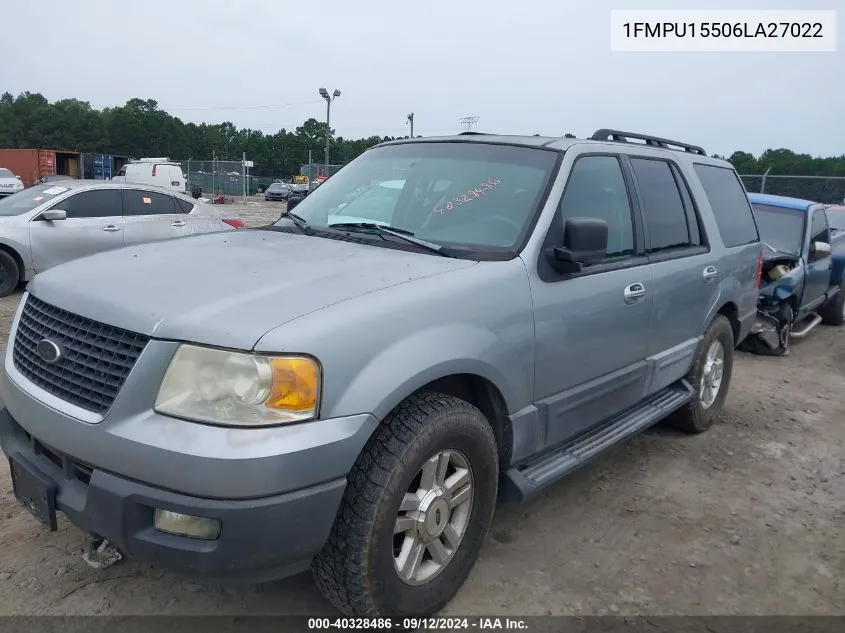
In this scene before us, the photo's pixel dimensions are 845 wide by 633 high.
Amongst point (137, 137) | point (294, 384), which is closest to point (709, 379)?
point (294, 384)

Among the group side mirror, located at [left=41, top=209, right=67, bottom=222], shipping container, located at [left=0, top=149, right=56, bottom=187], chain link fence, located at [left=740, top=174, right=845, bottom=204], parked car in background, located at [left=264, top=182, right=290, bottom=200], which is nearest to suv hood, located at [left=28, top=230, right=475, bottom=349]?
side mirror, located at [left=41, top=209, right=67, bottom=222]

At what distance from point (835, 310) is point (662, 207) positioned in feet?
22.4

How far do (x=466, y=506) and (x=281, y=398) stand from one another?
1.04 m

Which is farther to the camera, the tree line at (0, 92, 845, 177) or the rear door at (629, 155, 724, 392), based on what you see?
the tree line at (0, 92, 845, 177)

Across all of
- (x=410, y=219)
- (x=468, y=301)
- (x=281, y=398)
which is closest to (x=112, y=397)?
(x=281, y=398)

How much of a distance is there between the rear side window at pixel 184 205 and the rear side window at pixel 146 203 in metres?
0.05

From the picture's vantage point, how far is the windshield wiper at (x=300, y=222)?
3551mm

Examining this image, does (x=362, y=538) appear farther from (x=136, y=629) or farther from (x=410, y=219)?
(x=410, y=219)

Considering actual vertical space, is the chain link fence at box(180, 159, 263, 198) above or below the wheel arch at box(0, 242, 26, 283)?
above

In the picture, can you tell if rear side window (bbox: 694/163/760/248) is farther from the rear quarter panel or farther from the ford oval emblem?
the rear quarter panel

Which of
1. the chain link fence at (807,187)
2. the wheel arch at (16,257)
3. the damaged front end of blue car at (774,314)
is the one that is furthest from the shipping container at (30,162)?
the damaged front end of blue car at (774,314)

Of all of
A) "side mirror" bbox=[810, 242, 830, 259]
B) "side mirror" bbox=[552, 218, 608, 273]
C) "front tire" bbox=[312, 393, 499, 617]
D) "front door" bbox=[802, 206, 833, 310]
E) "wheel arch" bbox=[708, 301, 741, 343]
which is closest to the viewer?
"front tire" bbox=[312, 393, 499, 617]

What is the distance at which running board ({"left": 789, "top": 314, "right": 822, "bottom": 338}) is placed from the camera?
26.3 ft

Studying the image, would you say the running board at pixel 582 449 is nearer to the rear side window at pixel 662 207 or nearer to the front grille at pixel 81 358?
the rear side window at pixel 662 207
